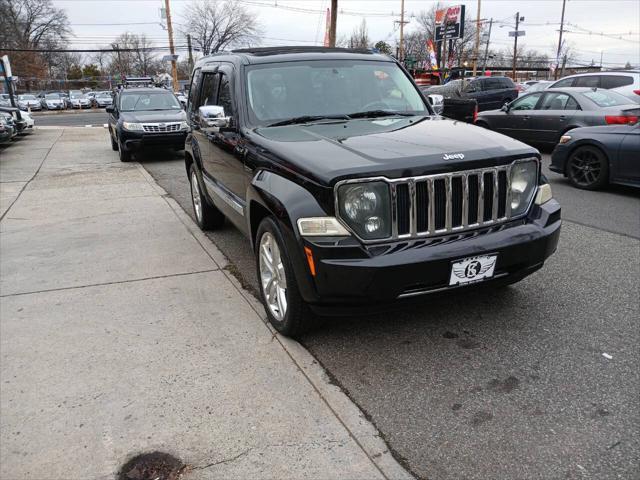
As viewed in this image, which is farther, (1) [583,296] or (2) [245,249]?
(2) [245,249]

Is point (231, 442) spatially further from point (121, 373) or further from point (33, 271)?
point (33, 271)

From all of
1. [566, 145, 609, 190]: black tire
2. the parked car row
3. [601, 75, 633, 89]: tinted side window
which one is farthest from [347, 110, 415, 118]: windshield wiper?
the parked car row

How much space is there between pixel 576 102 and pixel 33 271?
10.2 m

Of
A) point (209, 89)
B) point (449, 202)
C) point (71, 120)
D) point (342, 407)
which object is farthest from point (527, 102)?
point (71, 120)

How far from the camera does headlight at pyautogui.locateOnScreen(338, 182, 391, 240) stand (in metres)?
2.90

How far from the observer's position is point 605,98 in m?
10.3

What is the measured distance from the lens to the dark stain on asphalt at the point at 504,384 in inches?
113

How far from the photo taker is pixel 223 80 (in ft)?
15.5

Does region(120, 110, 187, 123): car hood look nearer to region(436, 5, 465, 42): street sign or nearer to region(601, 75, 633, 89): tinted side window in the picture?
region(601, 75, 633, 89): tinted side window

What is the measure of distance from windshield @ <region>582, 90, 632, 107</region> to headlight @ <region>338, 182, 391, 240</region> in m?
9.18

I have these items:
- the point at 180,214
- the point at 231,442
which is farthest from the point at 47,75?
the point at 231,442

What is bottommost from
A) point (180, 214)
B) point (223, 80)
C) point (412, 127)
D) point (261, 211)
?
point (180, 214)

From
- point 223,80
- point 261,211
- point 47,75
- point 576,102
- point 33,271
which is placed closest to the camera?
point 261,211

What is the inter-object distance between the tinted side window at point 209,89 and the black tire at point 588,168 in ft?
19.4
